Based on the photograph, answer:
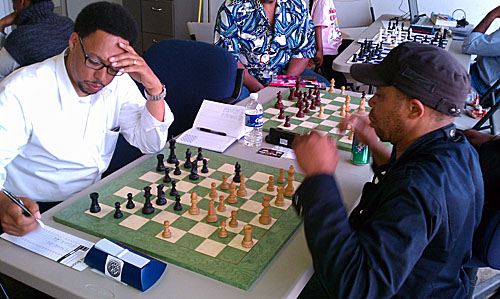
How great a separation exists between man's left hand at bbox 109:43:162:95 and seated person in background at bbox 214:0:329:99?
4.65ft

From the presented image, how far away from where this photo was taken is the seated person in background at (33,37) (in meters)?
3.01

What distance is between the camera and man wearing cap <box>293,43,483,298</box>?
1101 millimetres

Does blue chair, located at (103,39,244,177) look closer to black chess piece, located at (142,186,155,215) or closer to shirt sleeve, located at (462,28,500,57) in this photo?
black chess piece, located at (142,186,155,215)

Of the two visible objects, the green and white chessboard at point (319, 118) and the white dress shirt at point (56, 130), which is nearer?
the white dress shirt at point (56, 130)

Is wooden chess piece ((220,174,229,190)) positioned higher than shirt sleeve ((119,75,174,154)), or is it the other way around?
shirt sleeve ((119,75,174,154))

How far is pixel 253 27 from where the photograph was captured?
10.8 ft

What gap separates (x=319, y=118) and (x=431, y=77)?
122cm

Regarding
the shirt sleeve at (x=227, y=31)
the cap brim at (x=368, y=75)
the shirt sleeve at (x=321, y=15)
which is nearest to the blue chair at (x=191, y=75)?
the shirt sleeve at (x=227, y=31)

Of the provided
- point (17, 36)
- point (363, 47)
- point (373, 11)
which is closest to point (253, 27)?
point (363, 47)

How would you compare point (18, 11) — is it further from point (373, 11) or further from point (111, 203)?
point (373, 11)

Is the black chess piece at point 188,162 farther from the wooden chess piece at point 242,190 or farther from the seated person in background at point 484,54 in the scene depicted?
the seated person in background at point 484,54

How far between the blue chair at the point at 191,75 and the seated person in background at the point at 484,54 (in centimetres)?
216

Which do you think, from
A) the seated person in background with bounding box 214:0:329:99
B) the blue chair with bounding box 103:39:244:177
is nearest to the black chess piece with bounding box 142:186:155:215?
the blue chair with bounding box 103:39:244:177

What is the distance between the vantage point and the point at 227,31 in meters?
3.30
